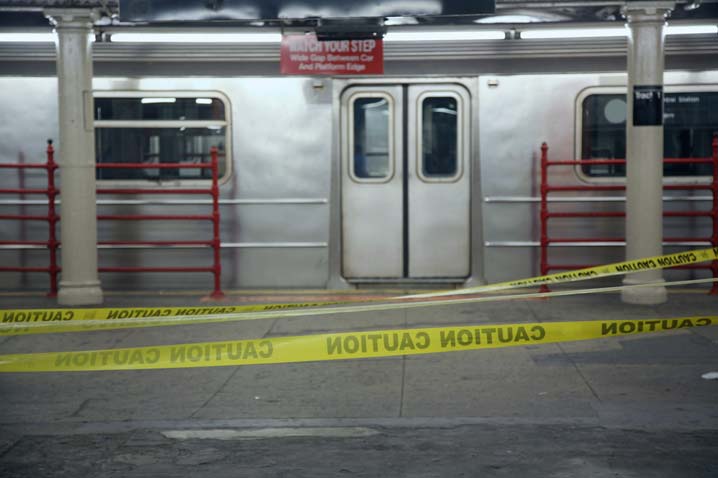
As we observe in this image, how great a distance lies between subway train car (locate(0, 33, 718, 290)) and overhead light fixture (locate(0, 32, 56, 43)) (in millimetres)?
104

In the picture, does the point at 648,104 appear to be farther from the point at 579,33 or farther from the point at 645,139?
the point at 579,33

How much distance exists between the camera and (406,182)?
1266 centimetres

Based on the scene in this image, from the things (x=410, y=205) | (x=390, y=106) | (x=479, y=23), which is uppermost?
(x=479, y=23)

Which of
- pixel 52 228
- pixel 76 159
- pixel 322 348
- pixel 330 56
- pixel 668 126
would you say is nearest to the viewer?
pixel 322 348

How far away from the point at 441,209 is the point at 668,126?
8.87ft

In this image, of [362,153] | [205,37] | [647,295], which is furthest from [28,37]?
[647,295]

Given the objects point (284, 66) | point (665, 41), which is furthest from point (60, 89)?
point (665, 41)

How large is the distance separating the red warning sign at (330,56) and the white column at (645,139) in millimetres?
2685

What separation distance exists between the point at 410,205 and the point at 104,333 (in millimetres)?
3879

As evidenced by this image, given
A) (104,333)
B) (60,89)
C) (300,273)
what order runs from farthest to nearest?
(300,273) → (60,89) → (104,333)

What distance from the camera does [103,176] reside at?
1280 centimetres

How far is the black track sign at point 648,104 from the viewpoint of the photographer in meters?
11.4

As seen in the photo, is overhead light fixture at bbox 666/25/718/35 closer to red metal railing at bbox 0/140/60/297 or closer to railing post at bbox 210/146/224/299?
railing post at bbox 210/146/224/299

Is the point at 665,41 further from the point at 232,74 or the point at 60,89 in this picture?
the point at 60,89
